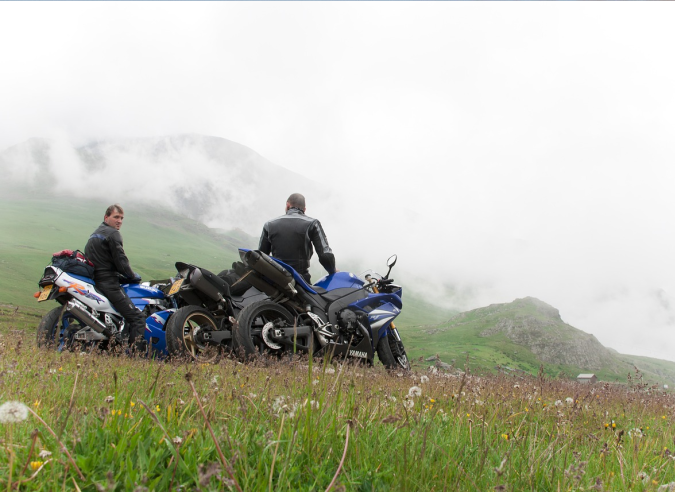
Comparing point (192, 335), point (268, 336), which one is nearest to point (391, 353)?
point (268, 336)

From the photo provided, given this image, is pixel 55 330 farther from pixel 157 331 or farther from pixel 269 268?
pixel 269 268

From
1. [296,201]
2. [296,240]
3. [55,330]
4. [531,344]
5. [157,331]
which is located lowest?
[531,344]

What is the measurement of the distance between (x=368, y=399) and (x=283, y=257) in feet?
20.0

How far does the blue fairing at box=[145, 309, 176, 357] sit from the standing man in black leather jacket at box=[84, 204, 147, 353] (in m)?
0.16

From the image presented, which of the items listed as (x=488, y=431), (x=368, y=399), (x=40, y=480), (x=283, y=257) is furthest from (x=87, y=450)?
(x=283, y=257)

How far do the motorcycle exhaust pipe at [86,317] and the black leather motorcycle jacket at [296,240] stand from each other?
120 inches

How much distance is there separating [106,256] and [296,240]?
11.5 feet

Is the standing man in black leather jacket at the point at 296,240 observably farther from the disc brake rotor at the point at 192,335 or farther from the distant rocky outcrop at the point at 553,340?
the distant rocky outcrop at the point at 553,340

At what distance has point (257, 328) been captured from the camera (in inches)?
323

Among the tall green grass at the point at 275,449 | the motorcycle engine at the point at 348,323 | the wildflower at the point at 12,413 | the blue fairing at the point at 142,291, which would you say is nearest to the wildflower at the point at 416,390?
the tall green grass at the point at 275,449

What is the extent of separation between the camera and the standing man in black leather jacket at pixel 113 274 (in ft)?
28.6

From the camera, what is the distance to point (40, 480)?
1.85 meters

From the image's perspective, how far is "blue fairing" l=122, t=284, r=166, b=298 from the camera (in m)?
9.34

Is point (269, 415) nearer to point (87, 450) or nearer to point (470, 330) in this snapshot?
point (87, 450)
